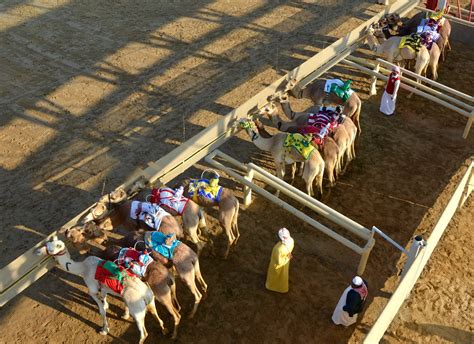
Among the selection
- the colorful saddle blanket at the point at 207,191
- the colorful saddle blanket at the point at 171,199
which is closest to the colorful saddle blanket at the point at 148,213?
the colorful saddle blanket at the point at 171,199

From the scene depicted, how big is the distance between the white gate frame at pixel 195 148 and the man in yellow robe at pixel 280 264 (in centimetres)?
261

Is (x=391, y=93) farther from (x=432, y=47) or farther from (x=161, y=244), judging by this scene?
(x=161, y=244)

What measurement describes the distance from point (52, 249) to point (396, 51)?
1088cm

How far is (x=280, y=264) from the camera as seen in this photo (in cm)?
840

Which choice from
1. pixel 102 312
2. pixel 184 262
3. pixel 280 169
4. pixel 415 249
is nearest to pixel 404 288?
pixel 415 249

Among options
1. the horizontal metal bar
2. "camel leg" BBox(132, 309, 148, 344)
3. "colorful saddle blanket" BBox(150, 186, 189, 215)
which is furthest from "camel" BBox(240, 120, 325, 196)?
"camel leg" BBox(132, 309, 148, 344)

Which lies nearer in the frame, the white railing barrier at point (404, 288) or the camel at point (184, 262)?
the white railing barrier at point (404, 288)

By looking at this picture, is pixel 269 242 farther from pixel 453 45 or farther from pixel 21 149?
pixel 453 45

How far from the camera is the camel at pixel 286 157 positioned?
984 cm

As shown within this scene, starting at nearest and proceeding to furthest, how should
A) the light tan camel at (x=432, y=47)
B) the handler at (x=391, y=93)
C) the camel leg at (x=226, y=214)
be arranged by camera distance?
the camel leg at (x=226, y=214) → the handler at (x=391, y=93) → the light tan camel at (x=432, y=47)

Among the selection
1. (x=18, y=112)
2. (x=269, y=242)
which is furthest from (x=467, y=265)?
(x=18, y=112)

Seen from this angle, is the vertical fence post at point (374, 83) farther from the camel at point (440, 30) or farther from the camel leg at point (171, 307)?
the camel leg at point (171, 307)

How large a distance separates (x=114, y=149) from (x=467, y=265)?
27.3ft

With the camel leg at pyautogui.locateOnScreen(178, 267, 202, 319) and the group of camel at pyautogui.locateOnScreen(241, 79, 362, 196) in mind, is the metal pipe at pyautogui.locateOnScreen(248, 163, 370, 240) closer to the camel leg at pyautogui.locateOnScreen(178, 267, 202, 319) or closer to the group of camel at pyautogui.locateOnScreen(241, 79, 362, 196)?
the group of camel at pyautogui.locateOnScreen(241, 79, 362, 196)
